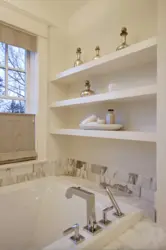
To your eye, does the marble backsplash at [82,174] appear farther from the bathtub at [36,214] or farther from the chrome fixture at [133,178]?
the bathtub at [36,214]

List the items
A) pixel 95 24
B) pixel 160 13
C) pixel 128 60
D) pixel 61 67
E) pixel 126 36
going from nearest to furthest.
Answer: pixel 160 13 → pixel 128 60 → pixel 126 36 → pixel 95 24 → pixel 61 67

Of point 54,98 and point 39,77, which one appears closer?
point 39,77

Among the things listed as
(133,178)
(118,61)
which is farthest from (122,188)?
(118,61)

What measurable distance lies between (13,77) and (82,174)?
4.08 feet

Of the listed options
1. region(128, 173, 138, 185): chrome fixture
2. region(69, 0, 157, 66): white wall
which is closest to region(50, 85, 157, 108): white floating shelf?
region(69, 0, 157, 66): white wall

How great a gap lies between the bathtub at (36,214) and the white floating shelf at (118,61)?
1035 mm

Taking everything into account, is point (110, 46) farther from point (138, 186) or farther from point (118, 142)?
point (138, 186)

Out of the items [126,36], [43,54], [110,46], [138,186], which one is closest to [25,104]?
[43,54]

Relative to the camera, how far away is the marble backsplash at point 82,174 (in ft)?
4.85

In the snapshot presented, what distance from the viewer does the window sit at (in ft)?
6.02

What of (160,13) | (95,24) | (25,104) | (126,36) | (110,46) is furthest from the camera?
(25,104)

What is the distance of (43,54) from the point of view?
201cm

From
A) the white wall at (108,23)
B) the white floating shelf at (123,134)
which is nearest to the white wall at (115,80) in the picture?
the white wall at (108,23)

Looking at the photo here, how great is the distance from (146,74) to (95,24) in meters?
0.83
